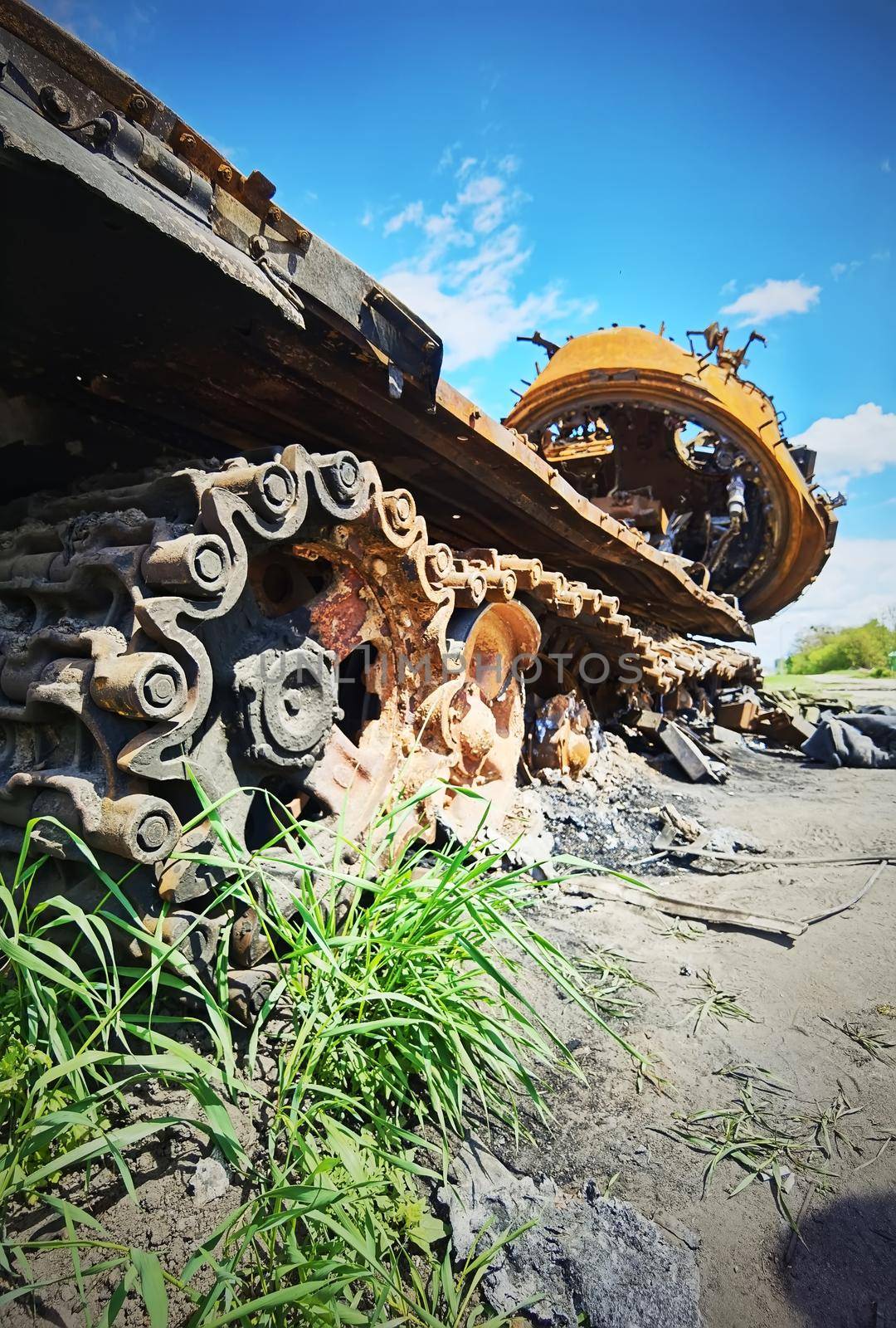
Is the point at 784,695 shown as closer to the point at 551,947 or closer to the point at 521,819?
the point at 521,819

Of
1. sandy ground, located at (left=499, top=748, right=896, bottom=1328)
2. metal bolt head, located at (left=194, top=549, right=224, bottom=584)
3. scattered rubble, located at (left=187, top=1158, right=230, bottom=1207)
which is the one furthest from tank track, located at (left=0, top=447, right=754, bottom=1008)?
sandy ground, located at (left=499, top=748, right=896, bottom=1328)

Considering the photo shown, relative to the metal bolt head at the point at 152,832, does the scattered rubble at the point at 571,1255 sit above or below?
below

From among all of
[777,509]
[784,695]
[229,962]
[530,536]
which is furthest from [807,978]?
[784,695]

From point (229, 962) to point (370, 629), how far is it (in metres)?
1.35

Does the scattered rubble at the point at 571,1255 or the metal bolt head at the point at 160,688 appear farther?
the metal bolt head at the point at 160,688

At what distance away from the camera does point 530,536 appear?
4445mm

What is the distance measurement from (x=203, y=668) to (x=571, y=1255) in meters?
1.46

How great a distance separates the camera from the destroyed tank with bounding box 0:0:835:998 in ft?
5.29

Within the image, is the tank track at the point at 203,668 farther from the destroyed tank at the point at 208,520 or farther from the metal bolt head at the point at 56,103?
the metal bolt head at the point at 56,103

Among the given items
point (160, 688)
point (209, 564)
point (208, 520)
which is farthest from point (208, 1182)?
point (208, 520)

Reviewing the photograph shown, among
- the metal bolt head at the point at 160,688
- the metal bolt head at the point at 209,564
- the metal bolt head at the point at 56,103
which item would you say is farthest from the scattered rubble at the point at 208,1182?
the metal bolt head at the point at 56,103

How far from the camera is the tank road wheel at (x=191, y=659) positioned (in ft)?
5.49

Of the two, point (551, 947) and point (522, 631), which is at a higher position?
point (522, 631)

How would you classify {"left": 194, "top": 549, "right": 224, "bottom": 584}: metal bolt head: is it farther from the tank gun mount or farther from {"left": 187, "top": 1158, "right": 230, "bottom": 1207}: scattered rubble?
the tank gun mount
